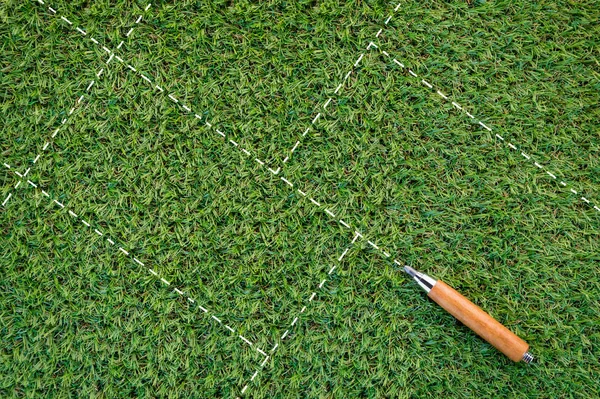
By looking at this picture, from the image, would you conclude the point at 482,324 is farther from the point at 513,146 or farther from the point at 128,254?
the point at 128,254

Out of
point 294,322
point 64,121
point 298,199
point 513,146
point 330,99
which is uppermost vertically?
point 513,146

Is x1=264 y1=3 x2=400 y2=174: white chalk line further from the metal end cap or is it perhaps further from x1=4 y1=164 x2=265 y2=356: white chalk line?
the metal end cap

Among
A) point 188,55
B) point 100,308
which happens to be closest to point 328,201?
point 188,55

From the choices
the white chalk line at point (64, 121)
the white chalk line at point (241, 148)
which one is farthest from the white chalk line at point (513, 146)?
the white chalk line at point (64, 121)

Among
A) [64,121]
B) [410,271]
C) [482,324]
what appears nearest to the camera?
[482,324]

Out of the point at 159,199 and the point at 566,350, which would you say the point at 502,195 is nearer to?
the point at 566,350

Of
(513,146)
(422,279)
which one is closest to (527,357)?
(422,279)

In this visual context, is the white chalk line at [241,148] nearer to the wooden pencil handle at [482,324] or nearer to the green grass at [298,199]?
the green grass at [298,199]
